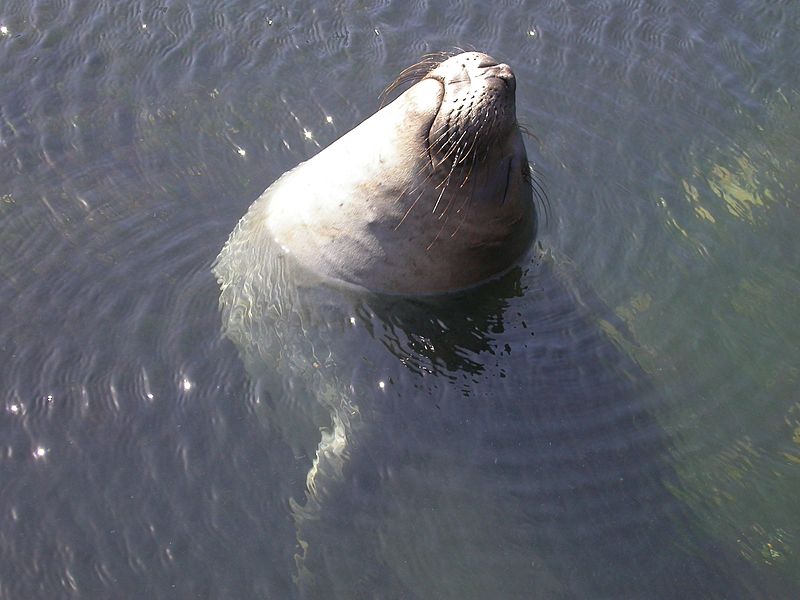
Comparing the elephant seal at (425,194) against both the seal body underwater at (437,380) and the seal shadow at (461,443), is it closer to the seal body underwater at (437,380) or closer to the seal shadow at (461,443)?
the seal body underwater at (437,380)

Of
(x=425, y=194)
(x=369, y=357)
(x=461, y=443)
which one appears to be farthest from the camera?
(x=369, y=357)

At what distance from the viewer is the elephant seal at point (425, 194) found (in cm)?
561

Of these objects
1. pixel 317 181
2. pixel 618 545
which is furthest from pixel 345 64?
pixel 618 545

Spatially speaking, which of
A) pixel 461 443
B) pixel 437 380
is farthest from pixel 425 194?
pixel 461 443

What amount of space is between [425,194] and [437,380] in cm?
117

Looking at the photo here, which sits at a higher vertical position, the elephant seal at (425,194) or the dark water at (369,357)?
the elephant seal at (425,194)

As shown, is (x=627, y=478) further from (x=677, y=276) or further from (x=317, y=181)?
(x=317, y=181)

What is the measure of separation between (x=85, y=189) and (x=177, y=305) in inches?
57.8

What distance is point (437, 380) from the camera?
6.28 meters

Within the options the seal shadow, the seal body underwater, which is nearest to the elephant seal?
the seal body underwater

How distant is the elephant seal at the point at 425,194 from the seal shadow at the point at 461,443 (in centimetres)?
19

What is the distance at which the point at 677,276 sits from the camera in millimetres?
7660

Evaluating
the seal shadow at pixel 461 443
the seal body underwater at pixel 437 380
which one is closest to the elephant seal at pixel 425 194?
the seal body underwater at pixel 437 380

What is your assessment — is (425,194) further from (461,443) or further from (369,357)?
(461,443)
